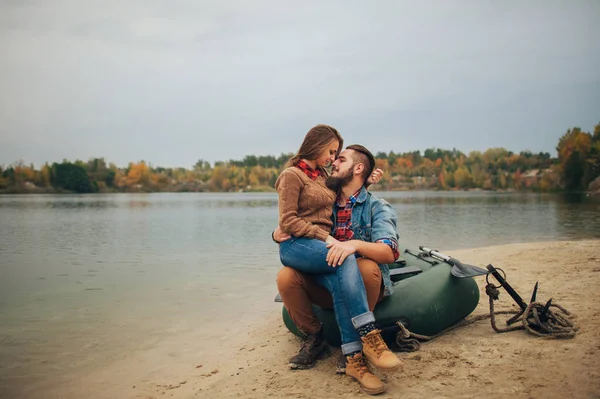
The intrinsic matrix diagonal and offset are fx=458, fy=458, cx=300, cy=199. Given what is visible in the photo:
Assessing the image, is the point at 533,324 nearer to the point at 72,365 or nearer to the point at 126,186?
the point at 72,365

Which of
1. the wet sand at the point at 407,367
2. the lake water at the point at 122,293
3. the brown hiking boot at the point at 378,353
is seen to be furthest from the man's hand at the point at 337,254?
the lake water at the point at 122,293

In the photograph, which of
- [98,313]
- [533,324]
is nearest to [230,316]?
[98,313]

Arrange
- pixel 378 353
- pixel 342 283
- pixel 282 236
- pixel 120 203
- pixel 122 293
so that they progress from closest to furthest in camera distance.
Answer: pixel 378 353 < pixel 342 283 < pixel 282 236 < pixel 122 293 < pixel 120 203

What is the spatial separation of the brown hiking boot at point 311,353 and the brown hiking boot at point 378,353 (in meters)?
0.70

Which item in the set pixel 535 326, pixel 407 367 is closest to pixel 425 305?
pixel 407 367

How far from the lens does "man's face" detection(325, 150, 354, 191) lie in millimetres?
4051

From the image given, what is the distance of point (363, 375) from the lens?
11.2ft

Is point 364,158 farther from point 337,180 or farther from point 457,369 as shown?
point 457,369

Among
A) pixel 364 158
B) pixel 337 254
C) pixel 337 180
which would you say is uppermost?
pixel 364 158

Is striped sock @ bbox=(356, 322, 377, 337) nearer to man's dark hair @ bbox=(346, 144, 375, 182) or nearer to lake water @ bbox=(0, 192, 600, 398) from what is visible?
man's dark hair @ bbox=(346, 144, 375, 182)

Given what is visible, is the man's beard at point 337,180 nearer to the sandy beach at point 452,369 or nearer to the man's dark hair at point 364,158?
the man's dark hair at point 364,158

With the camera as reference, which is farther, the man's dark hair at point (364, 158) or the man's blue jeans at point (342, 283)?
the man's dark hair at point (364, 158)

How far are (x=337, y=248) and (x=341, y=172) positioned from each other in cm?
80

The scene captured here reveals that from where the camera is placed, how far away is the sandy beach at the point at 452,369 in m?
3.21
